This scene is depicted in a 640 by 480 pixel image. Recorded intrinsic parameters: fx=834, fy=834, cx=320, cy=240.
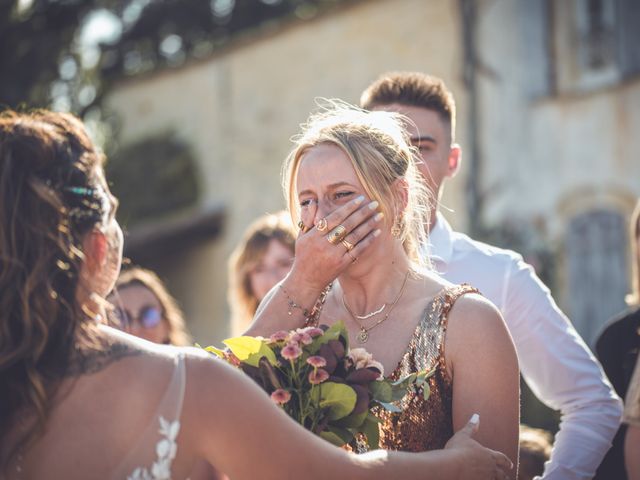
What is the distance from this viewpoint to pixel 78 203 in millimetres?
2275

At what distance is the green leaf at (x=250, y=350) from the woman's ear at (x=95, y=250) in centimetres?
62

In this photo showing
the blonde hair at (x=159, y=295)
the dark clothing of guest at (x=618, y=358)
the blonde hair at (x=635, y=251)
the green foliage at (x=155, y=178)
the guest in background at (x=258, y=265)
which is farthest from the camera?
the green foliage at (x=155, y=178)

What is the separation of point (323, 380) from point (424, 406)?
1.65ft

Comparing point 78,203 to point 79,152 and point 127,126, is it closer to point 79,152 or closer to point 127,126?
point 79,152

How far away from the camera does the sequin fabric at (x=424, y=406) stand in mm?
2984

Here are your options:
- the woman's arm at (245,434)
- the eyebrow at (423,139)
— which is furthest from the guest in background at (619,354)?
the woman's arm at (245,434)

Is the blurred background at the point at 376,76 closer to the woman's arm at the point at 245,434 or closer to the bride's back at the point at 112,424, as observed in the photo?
the woman's arm at the point at 245,434

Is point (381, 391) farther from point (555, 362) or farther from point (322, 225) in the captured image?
point (555, 362)

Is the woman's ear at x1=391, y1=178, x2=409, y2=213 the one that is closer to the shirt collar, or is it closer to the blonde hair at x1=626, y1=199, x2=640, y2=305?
the shirt collar

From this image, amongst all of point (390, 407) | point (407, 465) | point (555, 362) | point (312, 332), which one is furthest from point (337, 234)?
point (555, 362)

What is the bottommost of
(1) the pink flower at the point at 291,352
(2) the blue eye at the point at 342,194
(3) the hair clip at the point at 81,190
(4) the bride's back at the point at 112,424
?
(1) the pink flower at the point at 291,352

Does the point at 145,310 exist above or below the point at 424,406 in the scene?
below

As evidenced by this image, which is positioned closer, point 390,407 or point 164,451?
point 164,451

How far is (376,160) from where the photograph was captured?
330cm
